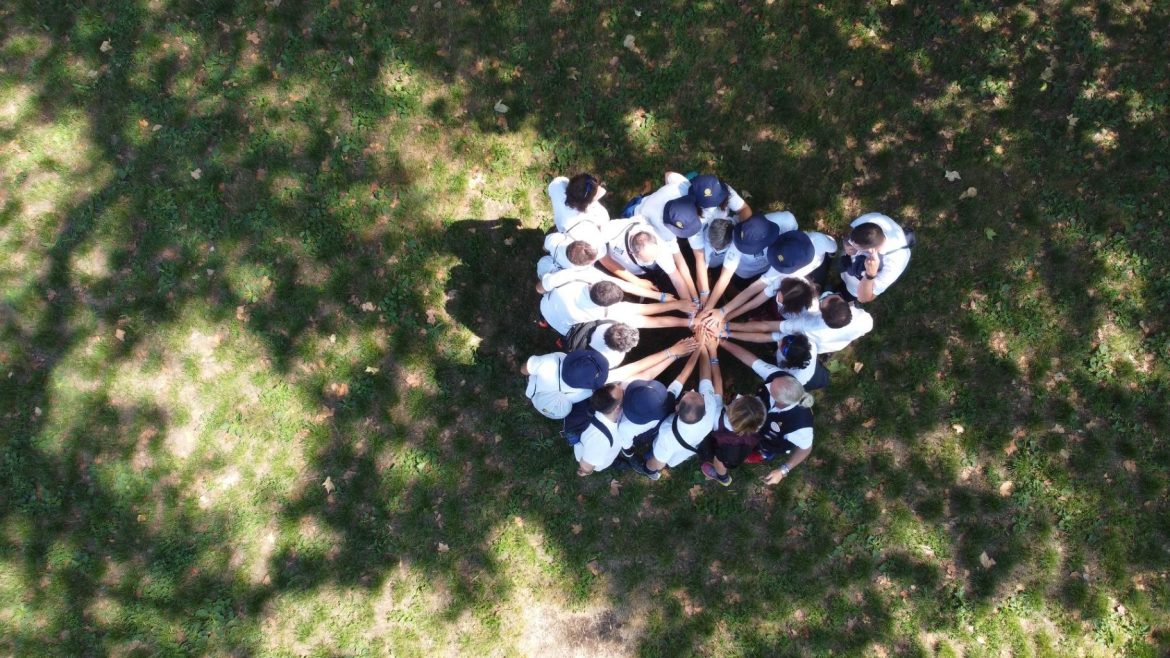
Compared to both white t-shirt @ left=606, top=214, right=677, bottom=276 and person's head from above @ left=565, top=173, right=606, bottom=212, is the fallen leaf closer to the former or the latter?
white t-shirt @ left=606, top=214, right=677, bottom=276

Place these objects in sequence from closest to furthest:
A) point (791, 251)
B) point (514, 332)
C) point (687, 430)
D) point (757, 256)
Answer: point (687, 430), point (791, 251), point (757, 256), point (514, 332)

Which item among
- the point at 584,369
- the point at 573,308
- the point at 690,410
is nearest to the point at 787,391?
the point at 690,410

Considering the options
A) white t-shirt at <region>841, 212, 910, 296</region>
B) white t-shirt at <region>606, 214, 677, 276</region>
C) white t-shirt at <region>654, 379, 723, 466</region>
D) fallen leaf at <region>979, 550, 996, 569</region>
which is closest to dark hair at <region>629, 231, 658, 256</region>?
white t-shirt at <region>606, 214, 677, 276</region>

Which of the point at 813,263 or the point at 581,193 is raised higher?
the point at 581,193

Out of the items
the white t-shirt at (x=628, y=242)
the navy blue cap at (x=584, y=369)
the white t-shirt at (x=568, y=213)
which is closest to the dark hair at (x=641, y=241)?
the white t-shirt at (x=628, y=242)

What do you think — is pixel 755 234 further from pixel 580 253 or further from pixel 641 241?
pixel 580 253
